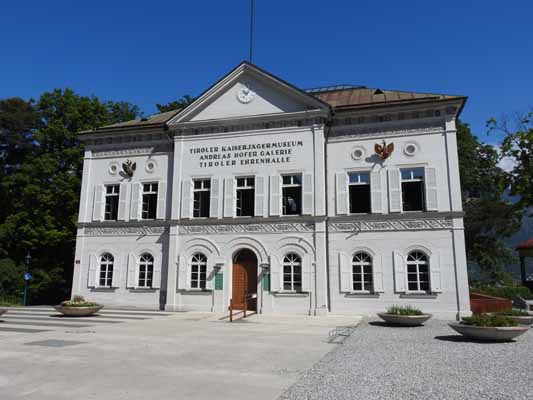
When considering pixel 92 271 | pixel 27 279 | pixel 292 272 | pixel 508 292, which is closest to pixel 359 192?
pixel 292 272

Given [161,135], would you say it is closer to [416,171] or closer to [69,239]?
[69,239]

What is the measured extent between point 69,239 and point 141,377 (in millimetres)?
23605

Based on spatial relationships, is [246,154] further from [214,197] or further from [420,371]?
[420,371]

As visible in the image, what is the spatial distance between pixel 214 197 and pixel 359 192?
6820 mm

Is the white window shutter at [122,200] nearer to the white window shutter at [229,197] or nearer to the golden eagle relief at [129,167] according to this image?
the golden eagle relief at [129,167]

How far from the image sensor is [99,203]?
2347 centimetres

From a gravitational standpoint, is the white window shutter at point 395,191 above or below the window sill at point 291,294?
above

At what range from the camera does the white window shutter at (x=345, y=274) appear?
1906 centimetres

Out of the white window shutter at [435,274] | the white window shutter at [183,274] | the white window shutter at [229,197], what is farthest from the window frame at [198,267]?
the white window shutter at [435,274]

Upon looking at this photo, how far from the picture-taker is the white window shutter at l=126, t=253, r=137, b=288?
2203 centimetres

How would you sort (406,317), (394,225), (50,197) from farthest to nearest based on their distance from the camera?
(50,197)
(394,225)
(406,317)

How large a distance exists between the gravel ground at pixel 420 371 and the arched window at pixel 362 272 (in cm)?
697

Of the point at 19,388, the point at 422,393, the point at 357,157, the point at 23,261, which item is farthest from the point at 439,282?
the point at 23,261

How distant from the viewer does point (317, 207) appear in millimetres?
19578
